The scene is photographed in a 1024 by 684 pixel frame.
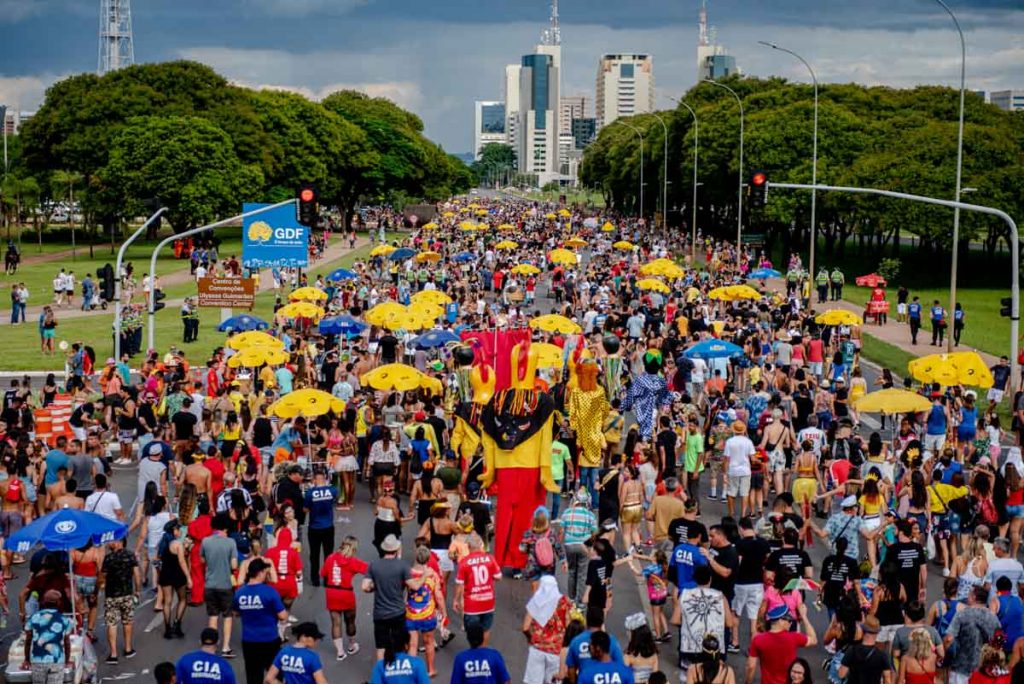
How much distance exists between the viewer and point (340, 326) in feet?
99.7

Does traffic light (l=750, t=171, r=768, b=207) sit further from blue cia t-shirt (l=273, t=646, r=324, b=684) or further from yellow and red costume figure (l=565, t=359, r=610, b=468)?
blue cia t-shirt (l=273, t=646, r=324, b=684)

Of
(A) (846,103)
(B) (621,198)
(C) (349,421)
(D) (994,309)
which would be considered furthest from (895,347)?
(B) (621,198)

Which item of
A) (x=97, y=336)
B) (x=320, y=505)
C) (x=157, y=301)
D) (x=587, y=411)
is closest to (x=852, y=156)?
(x=157, y=301)

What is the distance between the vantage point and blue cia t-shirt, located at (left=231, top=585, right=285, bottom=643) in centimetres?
1169

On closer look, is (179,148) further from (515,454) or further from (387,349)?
(515,454)

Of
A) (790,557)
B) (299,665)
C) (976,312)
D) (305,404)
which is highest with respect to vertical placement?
(305,404)

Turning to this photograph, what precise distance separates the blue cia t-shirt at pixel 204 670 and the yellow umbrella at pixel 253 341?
14.3 metres

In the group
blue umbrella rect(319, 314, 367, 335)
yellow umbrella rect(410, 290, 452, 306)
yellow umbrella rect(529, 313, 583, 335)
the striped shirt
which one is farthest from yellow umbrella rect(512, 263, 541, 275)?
the striped shirt

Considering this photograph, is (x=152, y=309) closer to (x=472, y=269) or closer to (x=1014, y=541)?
(x=1014, y=541)

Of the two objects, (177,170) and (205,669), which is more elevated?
(177,170)

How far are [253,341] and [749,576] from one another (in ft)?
44.3

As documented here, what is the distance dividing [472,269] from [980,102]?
35.8 metres

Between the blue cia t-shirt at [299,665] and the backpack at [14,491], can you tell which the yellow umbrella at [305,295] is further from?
the blue cia t-shirt at [299,665]

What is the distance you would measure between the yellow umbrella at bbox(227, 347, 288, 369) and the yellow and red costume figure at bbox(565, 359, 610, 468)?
284 inches
